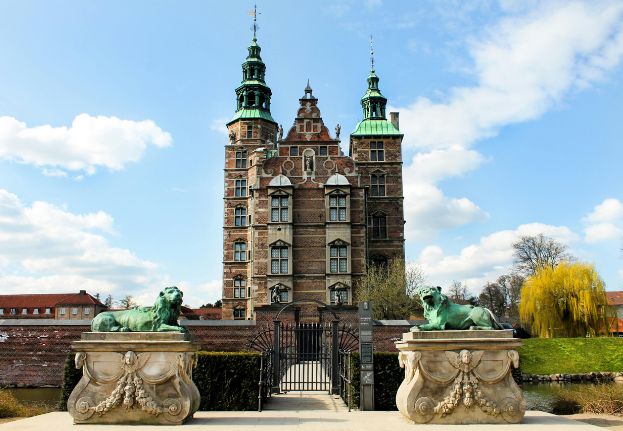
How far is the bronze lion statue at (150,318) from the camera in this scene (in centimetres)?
948

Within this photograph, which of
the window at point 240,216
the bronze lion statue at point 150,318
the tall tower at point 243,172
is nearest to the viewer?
the bronze lion statue at point 150,318

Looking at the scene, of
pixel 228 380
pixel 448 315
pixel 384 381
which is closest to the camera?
pixel 448 315

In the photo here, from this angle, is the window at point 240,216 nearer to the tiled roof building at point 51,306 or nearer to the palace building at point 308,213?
the palace building at point 308,213

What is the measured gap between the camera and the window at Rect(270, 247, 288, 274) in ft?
122

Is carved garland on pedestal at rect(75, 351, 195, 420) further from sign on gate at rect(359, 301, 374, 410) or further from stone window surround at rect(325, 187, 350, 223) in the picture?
stone window surround at rect(325, 187, 350, 223)

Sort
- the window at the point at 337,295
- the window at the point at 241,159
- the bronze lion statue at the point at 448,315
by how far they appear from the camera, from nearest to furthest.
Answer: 1. the bronze lion statue at the point at 448,315
2. the window at the point at 337,295
3. the window at the point at 241,159

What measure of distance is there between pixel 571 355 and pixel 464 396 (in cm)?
2560

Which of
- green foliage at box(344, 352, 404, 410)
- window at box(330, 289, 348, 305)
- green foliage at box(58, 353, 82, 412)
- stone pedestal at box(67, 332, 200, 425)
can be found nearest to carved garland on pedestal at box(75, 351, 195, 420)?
stone pedestal at box(67, 332, 200, 425)

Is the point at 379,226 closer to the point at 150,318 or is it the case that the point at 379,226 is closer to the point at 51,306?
the point at 150,318

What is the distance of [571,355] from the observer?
103 feet

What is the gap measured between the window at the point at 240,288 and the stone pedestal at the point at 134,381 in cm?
3188

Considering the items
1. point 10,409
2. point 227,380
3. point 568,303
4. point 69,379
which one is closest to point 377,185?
point 568,303

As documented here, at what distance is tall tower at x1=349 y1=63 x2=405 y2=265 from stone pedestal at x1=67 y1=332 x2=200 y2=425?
31.9 meters

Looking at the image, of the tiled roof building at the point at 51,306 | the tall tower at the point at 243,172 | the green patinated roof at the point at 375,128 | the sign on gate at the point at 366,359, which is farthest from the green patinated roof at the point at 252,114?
the tiled roof building at the point at 51,306
